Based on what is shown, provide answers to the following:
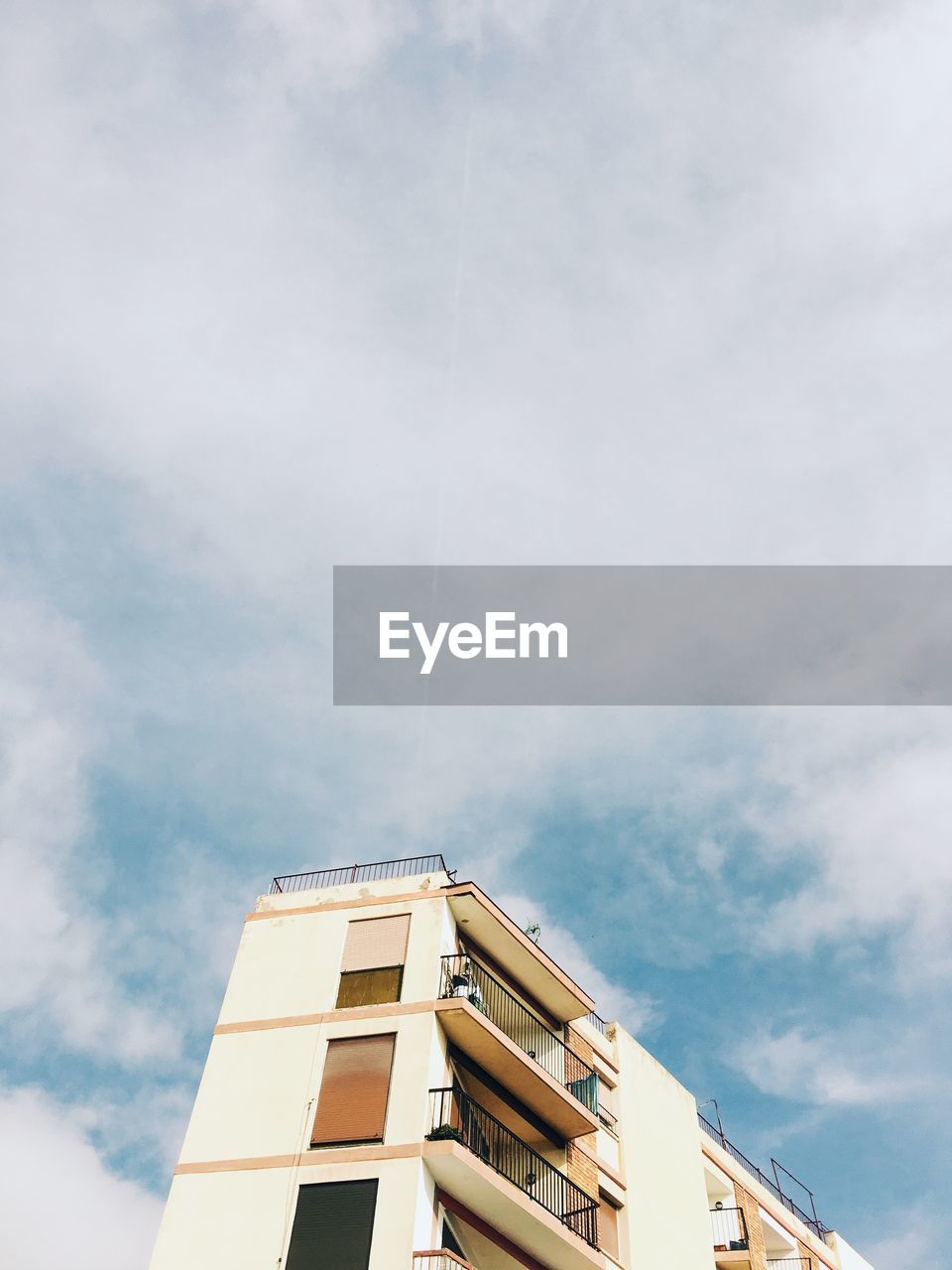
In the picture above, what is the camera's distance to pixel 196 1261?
860 inches

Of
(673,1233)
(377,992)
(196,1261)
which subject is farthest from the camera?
(673,1233)

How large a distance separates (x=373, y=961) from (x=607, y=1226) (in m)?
9.70

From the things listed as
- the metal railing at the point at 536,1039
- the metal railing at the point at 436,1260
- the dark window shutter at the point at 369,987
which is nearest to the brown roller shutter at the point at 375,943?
the dark window shutter at the point at 369,987

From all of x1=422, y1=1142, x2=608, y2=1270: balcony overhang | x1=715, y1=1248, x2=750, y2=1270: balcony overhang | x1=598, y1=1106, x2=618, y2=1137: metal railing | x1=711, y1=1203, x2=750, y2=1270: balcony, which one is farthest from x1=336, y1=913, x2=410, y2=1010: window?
x1=715, y1=1248, x2=750, y2=1270: balcony overhang

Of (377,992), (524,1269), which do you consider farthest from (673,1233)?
(377,992)

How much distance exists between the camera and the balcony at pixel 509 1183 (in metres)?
22.5

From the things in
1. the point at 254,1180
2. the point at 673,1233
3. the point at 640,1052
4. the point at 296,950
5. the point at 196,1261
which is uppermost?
the point at 640,1052

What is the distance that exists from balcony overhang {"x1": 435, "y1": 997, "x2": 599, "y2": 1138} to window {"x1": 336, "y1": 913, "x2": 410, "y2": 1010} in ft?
5.04

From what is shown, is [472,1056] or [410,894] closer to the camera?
[472,1056]

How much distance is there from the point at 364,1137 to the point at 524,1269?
5186mm

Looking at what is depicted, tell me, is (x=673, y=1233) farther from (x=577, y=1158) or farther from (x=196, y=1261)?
(x=196, y=1261)

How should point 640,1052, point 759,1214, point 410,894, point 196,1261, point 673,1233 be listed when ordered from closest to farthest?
point 196,1261 < point 410,894 < point 673,1233 < point 640,1052 < point 759,1214

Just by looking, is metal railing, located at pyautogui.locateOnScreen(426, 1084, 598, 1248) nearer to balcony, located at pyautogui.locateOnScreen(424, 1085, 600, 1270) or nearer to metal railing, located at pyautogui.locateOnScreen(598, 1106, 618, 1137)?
balcony, located at pyautogui.locateOnScreen(424, 1085, 600, 1270)

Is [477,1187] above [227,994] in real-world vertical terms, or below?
below
